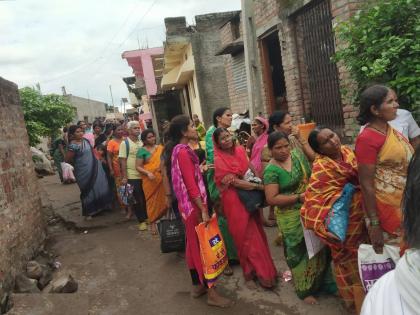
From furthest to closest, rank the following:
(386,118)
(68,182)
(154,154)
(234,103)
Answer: (68,182), (234,103), (154,154), (386,118)

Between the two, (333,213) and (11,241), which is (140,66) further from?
(333,213)

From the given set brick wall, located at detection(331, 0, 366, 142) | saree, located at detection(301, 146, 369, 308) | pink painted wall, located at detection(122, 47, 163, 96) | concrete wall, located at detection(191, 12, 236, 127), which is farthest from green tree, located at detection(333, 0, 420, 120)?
pink painted wall, located at detection(122, 47, 163, 96)

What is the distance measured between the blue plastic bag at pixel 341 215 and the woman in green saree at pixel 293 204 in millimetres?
521

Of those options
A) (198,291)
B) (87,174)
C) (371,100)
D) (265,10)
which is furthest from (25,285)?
(265,10)

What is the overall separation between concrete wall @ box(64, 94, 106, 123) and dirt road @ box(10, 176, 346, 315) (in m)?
26.2

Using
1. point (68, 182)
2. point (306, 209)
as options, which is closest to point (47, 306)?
point (306, 209)

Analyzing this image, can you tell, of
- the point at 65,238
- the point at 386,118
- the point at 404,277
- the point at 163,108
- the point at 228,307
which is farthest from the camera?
the point at 163,108

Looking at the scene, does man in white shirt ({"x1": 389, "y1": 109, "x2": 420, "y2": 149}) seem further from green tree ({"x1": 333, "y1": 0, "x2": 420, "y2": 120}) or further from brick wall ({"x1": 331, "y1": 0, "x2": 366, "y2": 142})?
brick wall ({"x1": 331, "y1": 0, "x2": 366, "y2": 142})

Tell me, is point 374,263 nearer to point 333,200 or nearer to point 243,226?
point 333,200

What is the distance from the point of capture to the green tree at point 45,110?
973cm

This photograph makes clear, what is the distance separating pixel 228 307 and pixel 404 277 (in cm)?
274

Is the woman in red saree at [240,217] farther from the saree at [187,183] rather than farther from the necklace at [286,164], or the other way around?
the necklace at [286,164]

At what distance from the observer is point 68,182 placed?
36.9ft

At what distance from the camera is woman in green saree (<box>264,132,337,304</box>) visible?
3.19 metres
